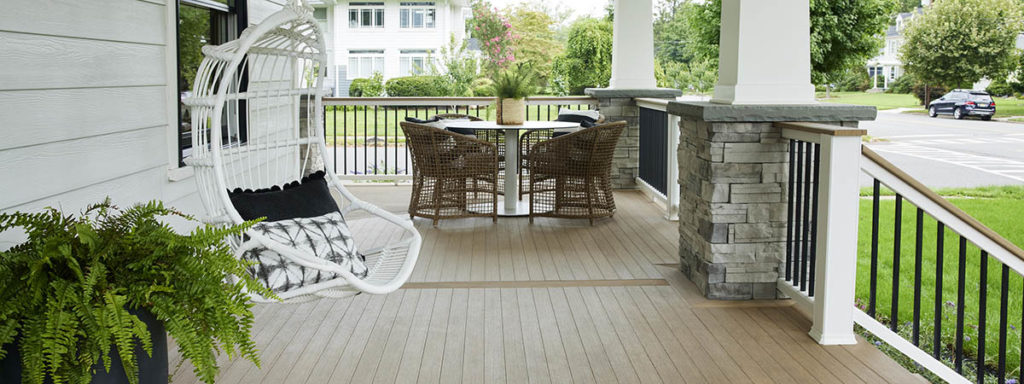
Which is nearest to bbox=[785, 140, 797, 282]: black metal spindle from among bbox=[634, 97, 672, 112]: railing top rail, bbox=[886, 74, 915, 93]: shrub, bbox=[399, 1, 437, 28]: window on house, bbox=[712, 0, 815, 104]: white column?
bbox=[712, 0, 815, 104]: white column

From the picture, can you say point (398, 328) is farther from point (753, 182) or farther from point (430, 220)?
point (430, 220)

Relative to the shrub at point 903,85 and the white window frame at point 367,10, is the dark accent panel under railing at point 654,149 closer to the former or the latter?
the white window frame at point 367,10

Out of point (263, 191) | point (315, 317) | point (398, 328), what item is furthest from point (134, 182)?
point (398, 328)

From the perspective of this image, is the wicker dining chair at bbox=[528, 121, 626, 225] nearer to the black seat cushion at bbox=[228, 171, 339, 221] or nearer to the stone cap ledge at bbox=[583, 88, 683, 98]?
the stone cap ledge at bbox=[583, 88, 683, 98]

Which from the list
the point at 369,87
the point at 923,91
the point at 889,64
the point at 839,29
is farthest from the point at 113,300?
the point at 889,64

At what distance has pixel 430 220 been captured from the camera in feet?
20.6

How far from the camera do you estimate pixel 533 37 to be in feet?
83.8

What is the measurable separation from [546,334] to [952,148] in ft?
59.4

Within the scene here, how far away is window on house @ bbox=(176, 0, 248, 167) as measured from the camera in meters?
4.18

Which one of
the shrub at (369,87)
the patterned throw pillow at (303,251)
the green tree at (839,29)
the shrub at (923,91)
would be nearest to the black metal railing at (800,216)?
the patterned throw pillow at (303,251)

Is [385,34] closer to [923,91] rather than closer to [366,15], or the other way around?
[366,15]

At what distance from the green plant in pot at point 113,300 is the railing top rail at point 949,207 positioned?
233 cm

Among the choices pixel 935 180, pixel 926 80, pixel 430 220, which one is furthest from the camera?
pixel 926 80

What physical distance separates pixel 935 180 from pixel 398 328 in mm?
13941
